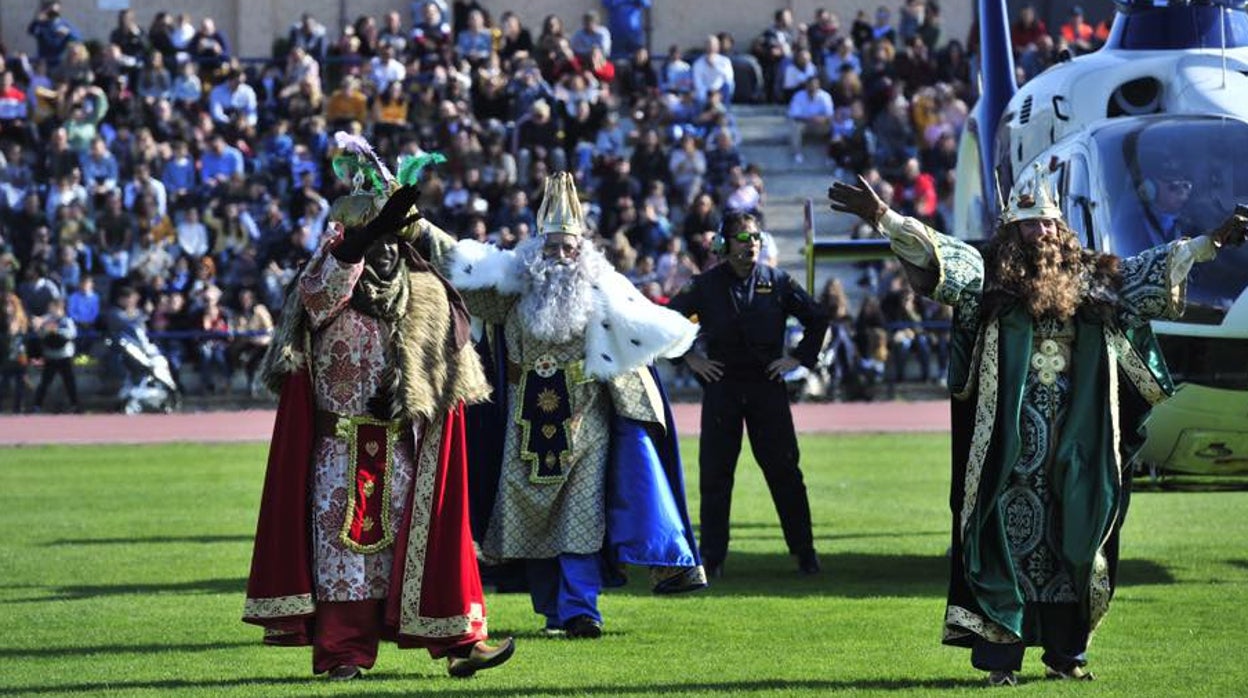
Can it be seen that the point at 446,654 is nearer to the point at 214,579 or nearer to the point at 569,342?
the point at 569,342

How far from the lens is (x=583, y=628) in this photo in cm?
1128

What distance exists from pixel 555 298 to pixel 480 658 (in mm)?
2219

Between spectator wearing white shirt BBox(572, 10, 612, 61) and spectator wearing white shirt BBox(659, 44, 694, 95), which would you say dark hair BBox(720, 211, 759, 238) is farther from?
spectator wearing white shirt BBox(572, 10, 612, 61)

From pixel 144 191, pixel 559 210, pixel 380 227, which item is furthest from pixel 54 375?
pixel 380 227

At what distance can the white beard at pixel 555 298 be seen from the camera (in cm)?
1152

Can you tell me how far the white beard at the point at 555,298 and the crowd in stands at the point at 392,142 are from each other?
1758 cm

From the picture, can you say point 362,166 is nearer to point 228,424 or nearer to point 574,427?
point 574,427

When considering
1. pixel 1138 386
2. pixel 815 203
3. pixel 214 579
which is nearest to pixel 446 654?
pixel 1138 386

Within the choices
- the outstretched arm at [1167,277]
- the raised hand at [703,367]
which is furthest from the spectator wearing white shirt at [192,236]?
the outstretched arm at [1167,277]

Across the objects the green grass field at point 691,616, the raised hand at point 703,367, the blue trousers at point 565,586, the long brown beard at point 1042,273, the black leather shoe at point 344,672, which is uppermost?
the long brown beard at point 1042,273

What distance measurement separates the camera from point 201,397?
98.3 feet

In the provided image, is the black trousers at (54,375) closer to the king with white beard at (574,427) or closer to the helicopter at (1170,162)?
the helicopter at (1170,162)

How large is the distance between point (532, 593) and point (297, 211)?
21.1 m

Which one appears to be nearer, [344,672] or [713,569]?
[344,672]
